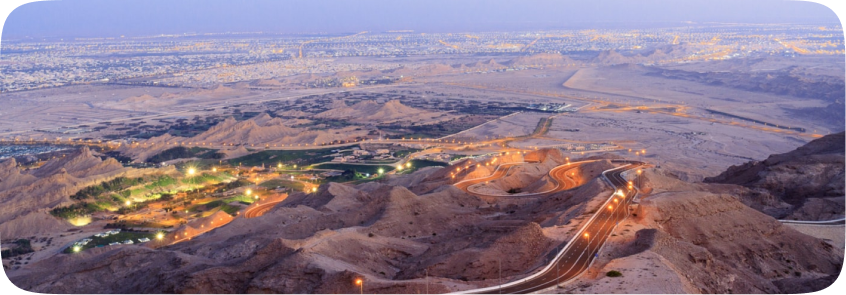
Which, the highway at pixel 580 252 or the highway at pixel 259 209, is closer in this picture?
the highway at pixel 580 252

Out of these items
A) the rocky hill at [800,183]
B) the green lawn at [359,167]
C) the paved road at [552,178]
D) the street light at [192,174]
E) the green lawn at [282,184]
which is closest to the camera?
the rocky hill at [800,183]

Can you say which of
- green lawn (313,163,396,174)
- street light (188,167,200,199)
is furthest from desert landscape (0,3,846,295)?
green lawn (313,163,396,174)

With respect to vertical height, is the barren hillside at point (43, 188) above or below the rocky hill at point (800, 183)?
below

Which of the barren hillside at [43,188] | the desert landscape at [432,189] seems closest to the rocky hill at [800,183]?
the desert landscape at [432,189]

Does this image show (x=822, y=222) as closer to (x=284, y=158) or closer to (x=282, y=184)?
(x=282, y=184)

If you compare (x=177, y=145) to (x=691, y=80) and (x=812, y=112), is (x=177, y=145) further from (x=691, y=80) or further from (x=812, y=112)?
(x=691, y=80)

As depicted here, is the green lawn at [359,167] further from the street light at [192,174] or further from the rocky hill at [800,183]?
the rocky hill at [800,183]
